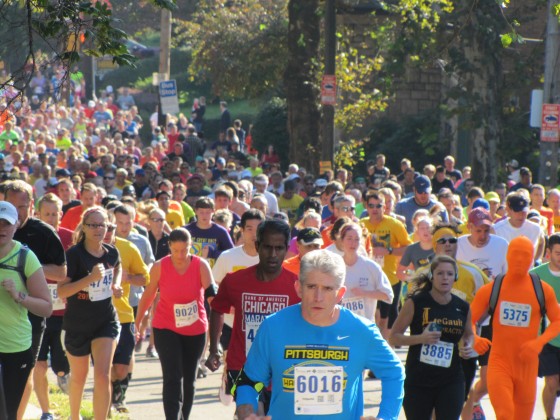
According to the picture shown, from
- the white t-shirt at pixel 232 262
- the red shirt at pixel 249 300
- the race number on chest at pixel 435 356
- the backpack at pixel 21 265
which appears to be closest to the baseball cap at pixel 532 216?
the white t-shirt at pixel 232 262

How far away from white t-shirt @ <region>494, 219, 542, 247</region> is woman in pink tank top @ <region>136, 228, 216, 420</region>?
4.47 m

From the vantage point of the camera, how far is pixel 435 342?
27.6 ft

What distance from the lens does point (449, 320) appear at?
859 centimetres

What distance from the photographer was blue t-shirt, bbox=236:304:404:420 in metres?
5.31

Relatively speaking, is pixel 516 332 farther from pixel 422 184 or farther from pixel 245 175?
pixel 245 175

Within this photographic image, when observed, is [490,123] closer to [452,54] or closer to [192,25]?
[452,54]

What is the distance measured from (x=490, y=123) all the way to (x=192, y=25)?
1750cm

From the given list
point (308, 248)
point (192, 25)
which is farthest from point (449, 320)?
point (192, 25)

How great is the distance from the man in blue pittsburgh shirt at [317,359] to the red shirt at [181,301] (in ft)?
13.7

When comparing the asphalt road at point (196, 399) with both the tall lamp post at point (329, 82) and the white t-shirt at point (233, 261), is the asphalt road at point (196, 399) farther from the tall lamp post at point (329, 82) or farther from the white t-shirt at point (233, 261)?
the tall lamp post at point (329, 82)

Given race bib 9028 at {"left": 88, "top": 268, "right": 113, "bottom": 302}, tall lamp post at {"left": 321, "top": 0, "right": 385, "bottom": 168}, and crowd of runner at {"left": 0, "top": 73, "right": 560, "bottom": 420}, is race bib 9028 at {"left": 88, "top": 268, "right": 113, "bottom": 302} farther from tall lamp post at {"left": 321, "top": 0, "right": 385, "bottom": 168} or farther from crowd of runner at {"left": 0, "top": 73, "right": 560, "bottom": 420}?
tall lamp post at {"left": 321, "top": 0, "right": 385, "bottom": 168}

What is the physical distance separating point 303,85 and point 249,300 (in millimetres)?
18587

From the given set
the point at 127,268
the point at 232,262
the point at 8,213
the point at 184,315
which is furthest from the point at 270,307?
the point at 127,268

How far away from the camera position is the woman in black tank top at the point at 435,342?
837 cm
